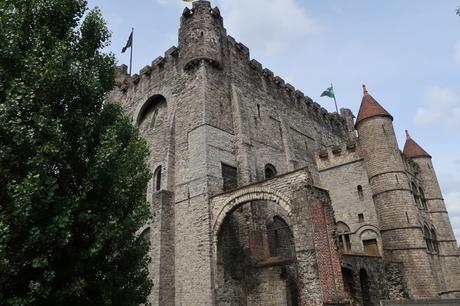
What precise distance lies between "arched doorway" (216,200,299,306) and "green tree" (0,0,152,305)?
547cm

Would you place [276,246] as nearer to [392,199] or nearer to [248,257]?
[248,257]

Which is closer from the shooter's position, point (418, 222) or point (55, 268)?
point (55, 268)

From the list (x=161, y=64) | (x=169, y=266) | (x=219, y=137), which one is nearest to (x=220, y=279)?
(x=169, y=266)

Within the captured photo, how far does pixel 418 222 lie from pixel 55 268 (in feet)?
53.7

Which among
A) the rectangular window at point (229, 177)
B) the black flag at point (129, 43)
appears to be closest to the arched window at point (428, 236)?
the rectangular window at point (229, 177)

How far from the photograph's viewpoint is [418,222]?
17891mm

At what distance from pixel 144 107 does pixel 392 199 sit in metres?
14.6

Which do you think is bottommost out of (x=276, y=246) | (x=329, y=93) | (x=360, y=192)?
(x=276, y=246)

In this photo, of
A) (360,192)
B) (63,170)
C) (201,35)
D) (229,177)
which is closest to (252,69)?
(201,35)

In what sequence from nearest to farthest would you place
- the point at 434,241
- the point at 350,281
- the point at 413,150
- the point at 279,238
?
the point at 350,281 < the point at 279,238 < the point at 434,241 < the point at 413,150

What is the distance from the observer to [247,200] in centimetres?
1416

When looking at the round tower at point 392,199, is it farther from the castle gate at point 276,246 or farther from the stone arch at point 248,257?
the stone arch at point 248,257

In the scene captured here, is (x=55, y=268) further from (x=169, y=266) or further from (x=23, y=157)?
(x=169, y=266)

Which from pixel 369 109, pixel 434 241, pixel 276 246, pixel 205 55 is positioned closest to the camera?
pixel 276 246
